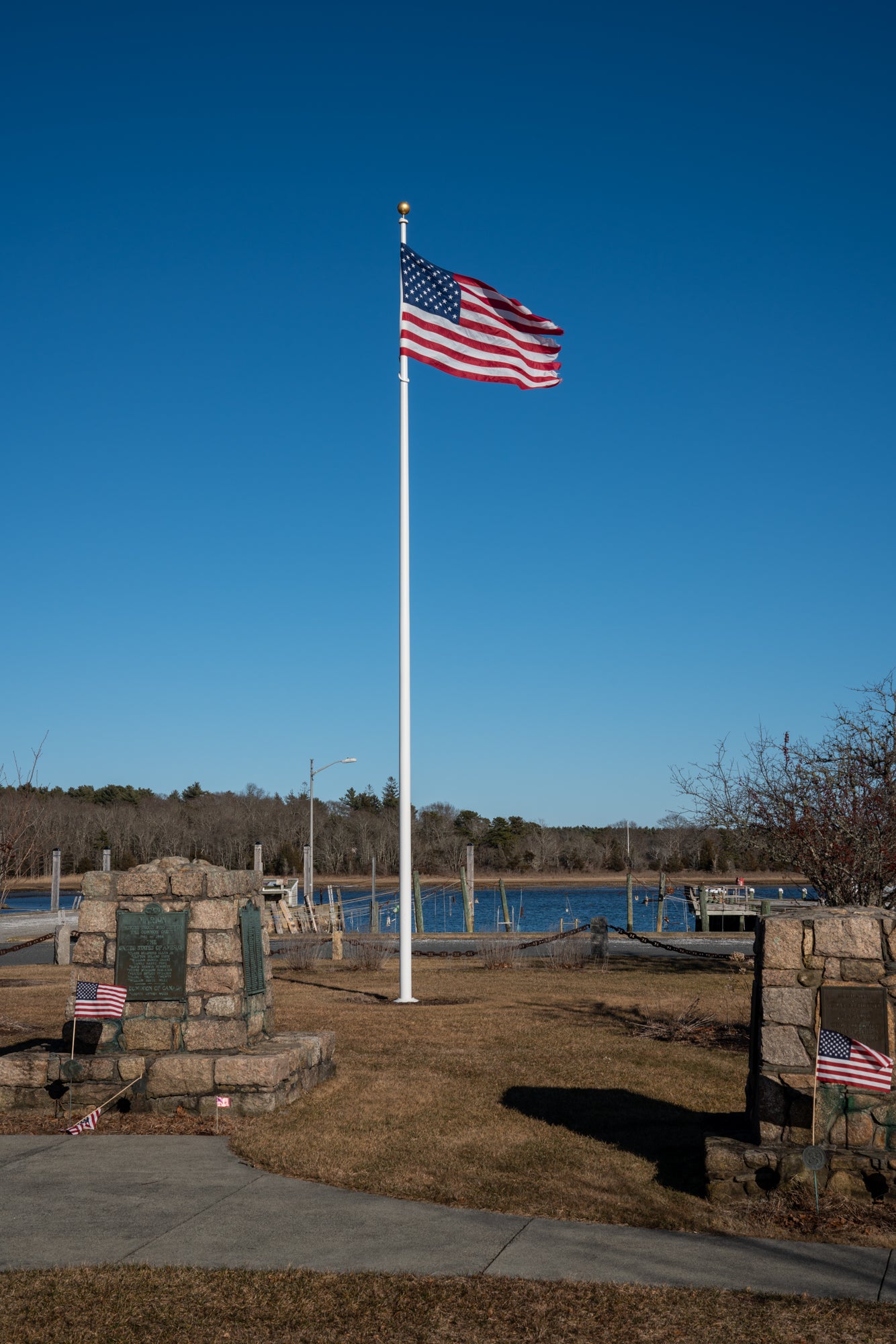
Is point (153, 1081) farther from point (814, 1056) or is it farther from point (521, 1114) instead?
point (814, 1056)

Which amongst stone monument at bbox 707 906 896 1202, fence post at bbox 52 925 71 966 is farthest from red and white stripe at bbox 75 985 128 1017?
fence post at bbox 52 925 71 966

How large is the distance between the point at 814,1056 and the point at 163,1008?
223 inches

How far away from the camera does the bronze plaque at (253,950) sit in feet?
33.5

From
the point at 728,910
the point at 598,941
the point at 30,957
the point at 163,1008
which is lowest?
the point at 728,910

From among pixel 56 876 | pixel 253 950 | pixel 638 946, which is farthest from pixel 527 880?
pixel 253 950

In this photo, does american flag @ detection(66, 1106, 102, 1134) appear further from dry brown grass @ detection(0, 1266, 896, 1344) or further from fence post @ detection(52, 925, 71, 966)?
fence post @ detection(52, 925, 71, 966)

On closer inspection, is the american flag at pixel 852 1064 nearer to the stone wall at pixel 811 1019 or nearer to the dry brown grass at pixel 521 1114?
the stone wall at pixel 811 1019

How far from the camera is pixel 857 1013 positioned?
7.18m

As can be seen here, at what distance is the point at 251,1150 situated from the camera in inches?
329

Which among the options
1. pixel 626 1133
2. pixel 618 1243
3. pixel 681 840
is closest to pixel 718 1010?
pixel 626 1133

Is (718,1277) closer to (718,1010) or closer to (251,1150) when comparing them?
(251,1150)

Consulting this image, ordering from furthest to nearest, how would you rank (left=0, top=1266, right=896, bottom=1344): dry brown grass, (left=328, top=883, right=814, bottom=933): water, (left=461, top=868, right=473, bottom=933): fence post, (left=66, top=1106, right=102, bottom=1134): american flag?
(left=328, top=883, right=814, bottom=933): water → (left=461, top=868, right=473, bottom=933): fence post → (left=66, top=1106, right=102, bottom=1134): american flag → (left=0, top=1266, right=896, bottom=1344): dry brown grass

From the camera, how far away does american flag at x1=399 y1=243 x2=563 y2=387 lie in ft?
55.2

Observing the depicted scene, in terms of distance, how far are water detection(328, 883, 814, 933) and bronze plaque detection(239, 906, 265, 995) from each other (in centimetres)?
2753
